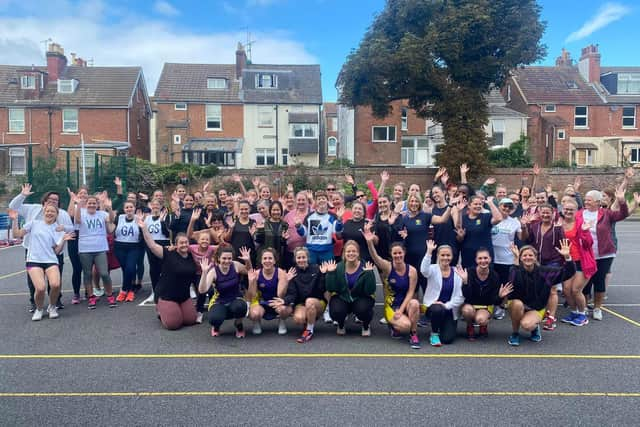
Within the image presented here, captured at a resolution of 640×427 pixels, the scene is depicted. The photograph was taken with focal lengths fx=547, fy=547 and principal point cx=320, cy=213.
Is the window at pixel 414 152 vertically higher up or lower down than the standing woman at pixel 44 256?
higher up

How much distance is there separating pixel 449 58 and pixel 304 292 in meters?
24.6

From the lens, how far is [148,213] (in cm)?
998

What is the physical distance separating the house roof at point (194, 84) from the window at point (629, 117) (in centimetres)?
3064

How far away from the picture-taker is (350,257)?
7.18m

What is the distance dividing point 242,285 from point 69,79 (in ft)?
121

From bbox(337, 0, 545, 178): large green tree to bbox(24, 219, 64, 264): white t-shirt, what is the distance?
23.5 metres

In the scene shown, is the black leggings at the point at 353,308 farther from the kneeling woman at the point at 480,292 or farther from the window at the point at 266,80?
the window at the point at 266,80

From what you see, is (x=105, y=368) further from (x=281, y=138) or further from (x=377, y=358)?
(x=281, y=138)

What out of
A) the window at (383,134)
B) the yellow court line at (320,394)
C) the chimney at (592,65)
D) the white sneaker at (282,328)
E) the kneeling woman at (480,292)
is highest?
the chimney at (592,65)

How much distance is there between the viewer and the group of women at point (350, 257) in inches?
281

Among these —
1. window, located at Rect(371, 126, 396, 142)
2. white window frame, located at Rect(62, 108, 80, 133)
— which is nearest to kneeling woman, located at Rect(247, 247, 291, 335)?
window, located at Rect(371, 126, 396, 142)

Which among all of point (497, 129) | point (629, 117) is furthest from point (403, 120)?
point (629, 117)


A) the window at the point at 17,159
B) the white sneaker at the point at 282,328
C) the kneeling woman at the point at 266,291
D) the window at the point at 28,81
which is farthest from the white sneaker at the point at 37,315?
the window at the point at 28,81

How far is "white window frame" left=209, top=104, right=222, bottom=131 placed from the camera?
4219 cm
